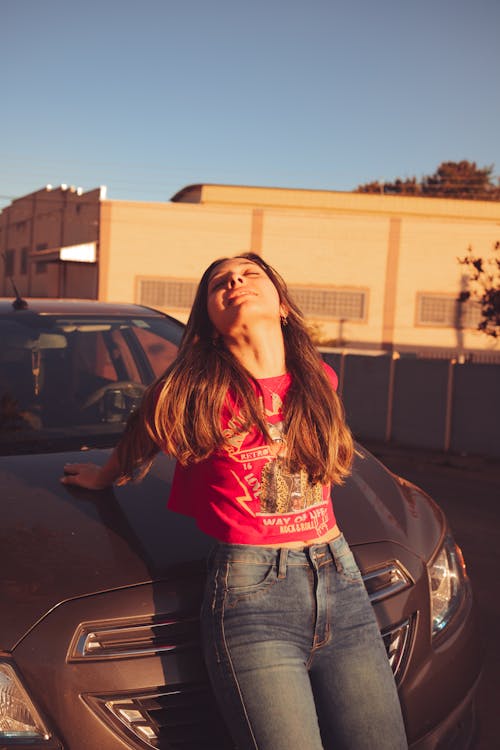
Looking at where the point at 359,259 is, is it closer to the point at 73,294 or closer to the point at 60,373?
the point at 73,294

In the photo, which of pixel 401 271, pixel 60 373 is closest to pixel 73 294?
pixel 401 271

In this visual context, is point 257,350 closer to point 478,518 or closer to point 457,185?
point 478,518

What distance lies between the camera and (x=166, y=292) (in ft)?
109

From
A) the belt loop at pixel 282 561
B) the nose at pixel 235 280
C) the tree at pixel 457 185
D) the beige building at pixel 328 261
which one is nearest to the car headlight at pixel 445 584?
the belt loop at pixel 282 561

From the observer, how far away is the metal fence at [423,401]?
38.5 feet

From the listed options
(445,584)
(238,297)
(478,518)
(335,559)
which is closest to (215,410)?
(238,297)

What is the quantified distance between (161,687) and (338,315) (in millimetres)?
31532

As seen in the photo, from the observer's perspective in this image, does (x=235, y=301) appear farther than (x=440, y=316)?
No

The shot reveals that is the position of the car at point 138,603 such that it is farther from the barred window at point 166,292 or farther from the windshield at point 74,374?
the barred window at point 166,292

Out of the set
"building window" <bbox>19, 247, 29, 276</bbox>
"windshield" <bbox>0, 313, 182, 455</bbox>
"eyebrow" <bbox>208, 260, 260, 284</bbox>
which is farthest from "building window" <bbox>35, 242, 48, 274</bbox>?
"eyebrow" <bbox>208, 260, 260, 284</bbox>

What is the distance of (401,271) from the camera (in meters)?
32.7

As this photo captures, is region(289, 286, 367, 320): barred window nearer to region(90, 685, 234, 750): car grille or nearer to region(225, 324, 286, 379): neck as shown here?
region(225, 324, 286, 379): neck

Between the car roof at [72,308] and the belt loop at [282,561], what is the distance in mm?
2224

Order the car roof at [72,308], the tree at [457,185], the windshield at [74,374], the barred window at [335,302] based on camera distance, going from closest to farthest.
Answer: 1. the windshield at [74,374]
2. the car roof at [72,308]
3. the barred window at [335,302]
4. the tree at [457,185]
